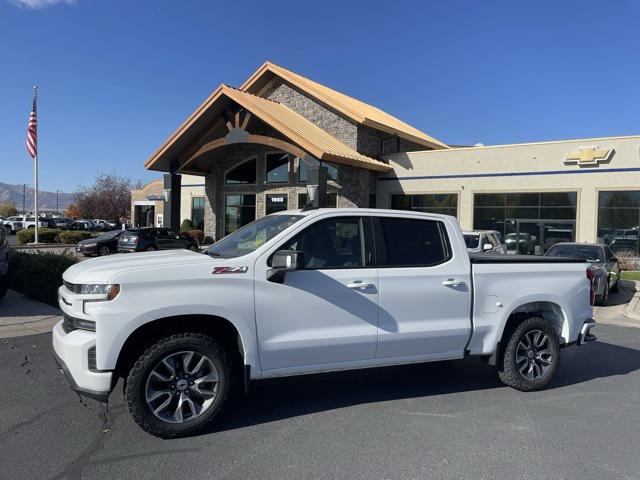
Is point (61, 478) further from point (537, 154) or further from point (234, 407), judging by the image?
point (537, 154)

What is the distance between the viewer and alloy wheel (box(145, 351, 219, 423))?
4.07 meters

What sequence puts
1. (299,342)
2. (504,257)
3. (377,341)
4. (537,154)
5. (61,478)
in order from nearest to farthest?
(61,478)
(299,342)
(377,341)
(504,257)
(537,154)

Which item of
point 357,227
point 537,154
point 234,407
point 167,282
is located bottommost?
point 234,407

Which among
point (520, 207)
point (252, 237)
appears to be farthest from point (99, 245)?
point (252, 237)

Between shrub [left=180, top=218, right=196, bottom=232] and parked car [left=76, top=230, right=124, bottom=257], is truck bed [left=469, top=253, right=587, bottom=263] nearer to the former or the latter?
Answer: parked car [left=76, top=230, right=124, bottom=257]

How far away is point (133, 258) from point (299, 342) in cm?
163

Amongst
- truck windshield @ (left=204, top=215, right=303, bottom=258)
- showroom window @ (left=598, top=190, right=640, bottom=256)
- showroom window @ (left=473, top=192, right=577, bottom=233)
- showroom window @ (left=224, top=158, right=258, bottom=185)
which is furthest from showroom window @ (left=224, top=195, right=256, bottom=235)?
truck windshield @ (left=204, top=215, right=303, bottom=258)

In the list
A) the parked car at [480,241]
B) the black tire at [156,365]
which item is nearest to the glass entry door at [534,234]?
the parked car at [480,241]

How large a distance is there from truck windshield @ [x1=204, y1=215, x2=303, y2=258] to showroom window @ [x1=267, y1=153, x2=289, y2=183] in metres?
24.2

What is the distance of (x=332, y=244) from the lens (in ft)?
Result: 15.4

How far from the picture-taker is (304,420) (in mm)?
4523

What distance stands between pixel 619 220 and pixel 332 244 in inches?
851

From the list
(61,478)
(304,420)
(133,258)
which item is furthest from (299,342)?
(61,478)

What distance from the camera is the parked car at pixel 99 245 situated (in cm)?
2400
